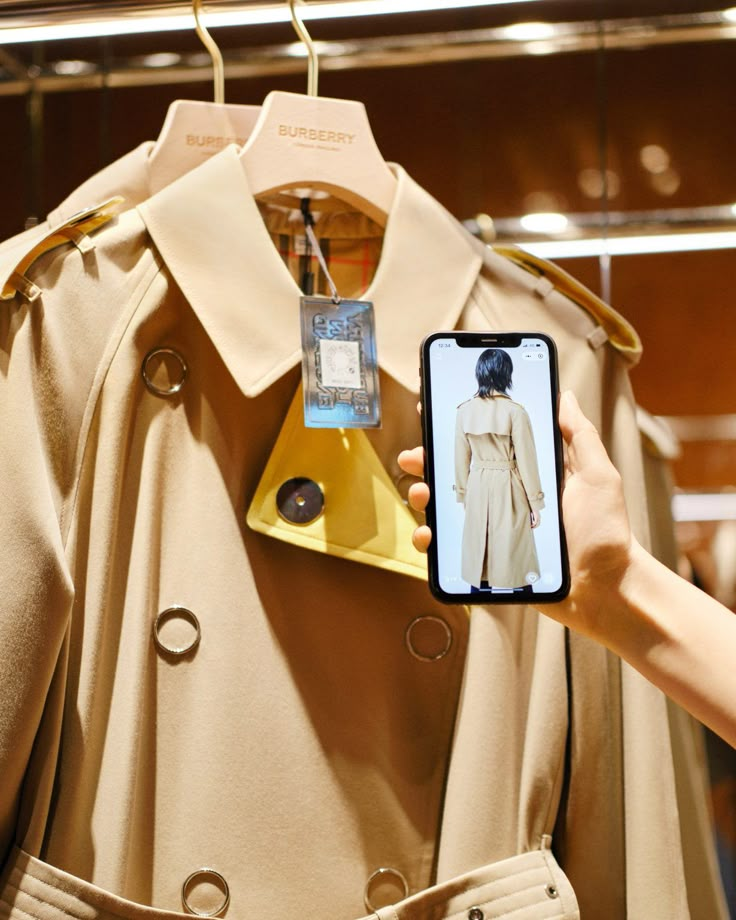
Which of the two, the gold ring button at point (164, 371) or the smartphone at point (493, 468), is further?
the gold ring button at point (164, 371)

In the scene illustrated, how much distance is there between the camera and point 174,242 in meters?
0.86

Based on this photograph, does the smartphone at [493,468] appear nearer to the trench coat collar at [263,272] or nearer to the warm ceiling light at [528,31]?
the trench coat collar at [263,272]

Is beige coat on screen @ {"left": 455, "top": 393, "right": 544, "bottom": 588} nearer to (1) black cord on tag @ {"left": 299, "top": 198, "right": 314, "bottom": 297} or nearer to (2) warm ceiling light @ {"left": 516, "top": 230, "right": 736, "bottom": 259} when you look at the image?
(1) black cord on tag @ {"left": 299, "top": 198, "right": 314, "bottom": 297}

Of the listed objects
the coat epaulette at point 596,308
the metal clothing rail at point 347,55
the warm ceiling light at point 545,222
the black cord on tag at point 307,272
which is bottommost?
the coat epaulette at point 596,308

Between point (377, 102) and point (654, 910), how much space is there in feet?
4.16

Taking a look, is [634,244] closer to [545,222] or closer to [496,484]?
[545,222]

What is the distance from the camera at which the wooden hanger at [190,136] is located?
971mm

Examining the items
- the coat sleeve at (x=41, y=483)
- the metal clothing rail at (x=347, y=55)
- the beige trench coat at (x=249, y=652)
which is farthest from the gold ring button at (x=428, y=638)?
the metal clothing rail at (x=347, y=55)

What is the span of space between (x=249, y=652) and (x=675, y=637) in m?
0.38

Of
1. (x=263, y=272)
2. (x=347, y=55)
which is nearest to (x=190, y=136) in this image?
(x=263, y=272)

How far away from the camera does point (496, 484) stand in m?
0.71

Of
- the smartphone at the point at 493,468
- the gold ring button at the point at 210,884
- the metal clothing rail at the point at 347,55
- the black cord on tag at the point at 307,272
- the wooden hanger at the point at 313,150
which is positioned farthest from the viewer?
the metal clothing rail at the point at 347,55

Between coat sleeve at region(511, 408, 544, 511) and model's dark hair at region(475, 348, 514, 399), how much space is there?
0.09 feet

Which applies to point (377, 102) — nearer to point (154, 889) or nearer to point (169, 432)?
point (169, 432)
